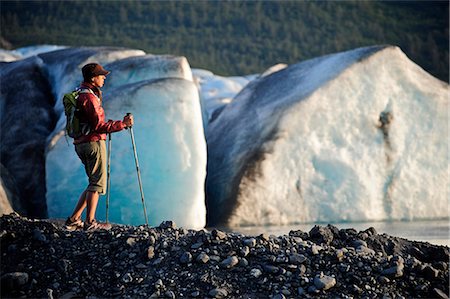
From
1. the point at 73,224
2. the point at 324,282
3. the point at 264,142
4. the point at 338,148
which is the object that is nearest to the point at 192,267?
the point at 324,282

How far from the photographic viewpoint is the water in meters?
9.44

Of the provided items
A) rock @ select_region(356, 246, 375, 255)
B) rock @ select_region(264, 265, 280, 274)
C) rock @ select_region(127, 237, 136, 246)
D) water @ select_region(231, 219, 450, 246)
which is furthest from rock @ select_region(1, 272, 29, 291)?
water @ select_region(231, 219, 450, 246)

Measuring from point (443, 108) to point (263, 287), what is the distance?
27.9ft

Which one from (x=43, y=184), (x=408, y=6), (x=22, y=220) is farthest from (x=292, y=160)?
(x=408, y=6)

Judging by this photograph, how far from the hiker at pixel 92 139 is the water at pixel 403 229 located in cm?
361

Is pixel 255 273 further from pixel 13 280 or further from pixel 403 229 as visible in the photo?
pixel 403 229

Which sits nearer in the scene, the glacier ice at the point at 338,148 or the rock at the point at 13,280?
the rock at the point at 13,280

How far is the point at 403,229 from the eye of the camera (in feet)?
35.0

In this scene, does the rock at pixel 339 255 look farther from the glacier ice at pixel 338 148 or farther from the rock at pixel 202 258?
the glacier ice at pixel 338 148

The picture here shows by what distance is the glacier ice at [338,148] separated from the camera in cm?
1177

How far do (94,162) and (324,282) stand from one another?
84.8 inches

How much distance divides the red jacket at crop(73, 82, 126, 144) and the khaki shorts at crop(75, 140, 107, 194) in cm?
5

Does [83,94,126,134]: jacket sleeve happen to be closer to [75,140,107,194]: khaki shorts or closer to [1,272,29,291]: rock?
[75,140,107,194]: khaki shorts

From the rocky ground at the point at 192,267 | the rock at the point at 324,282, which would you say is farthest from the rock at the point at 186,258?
the rock at the point at 324,282
